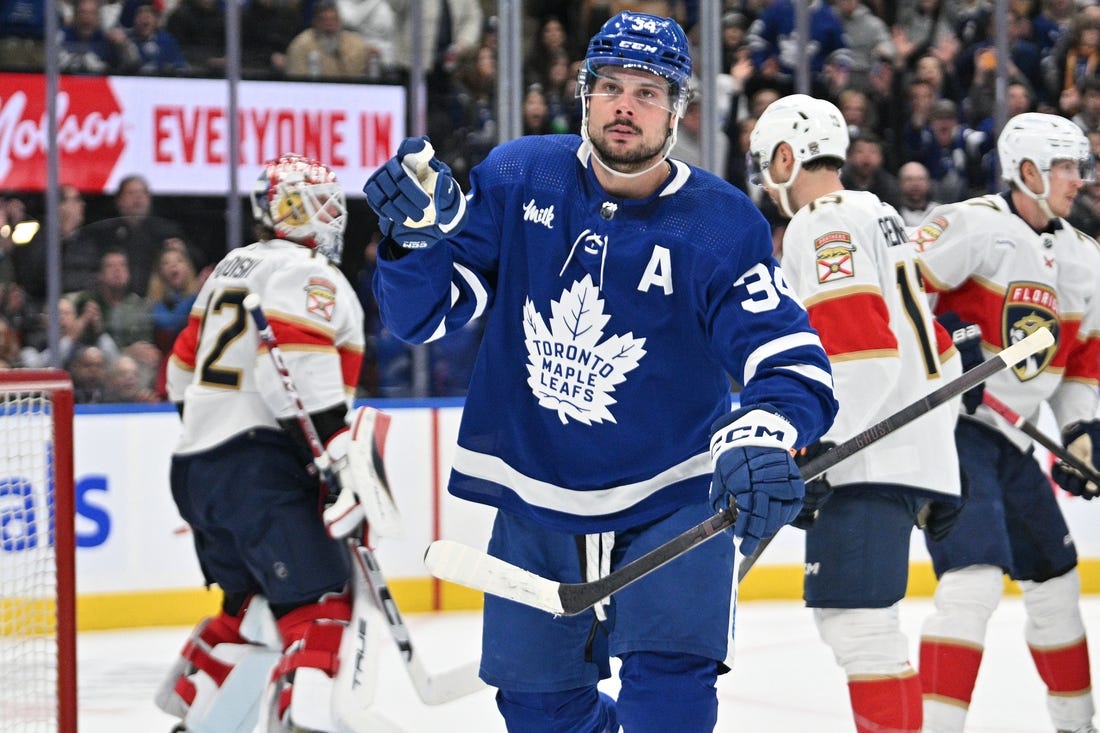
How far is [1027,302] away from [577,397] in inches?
57.5

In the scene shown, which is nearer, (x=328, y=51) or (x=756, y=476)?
(x=756, y=476)

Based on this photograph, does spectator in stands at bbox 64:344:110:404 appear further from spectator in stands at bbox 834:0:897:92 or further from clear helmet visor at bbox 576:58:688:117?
clear helmet visor at bbox 576:58:688:117

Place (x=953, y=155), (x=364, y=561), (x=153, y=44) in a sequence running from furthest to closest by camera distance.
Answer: (x=953, y=155) → (x=153, y=44) → (x=364, y=561)

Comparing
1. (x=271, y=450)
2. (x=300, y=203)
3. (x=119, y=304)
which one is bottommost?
(x=271, y=450)

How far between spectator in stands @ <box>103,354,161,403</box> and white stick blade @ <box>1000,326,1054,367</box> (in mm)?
3637

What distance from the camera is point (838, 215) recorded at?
115 inches

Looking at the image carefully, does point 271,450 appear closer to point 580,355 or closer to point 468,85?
point 580,355

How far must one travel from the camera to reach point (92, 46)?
594 centimetres

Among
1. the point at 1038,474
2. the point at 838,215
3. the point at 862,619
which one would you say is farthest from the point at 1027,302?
the point at 862,619

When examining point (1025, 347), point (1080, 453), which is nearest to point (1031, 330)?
point (1080, 453)

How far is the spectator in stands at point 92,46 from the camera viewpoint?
586 cm

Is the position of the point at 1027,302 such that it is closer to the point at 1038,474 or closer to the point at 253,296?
the point at 1038,474

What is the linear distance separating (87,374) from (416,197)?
12.7ft

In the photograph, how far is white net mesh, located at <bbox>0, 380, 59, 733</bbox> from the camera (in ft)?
9.14
